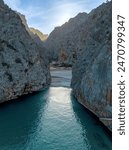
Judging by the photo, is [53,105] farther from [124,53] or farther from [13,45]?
[124,53]

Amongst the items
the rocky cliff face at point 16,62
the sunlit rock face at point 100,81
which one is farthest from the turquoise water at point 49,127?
the rocky cliff face at point 16,62

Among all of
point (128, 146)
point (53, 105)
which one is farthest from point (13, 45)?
point (128, 146)

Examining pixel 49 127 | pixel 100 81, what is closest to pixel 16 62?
pixel 100 81

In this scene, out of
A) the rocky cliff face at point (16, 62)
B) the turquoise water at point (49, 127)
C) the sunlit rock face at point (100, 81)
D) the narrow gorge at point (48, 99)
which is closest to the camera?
the turquoise water at point (49, 127)

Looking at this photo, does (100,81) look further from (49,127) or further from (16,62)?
(16,62)

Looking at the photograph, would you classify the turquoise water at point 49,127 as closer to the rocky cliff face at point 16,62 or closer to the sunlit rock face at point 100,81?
the sunlit rock face at point 100,81

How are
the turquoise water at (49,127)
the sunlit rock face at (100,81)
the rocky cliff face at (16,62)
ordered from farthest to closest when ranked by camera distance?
the rocky cliff face at (16,62) < the sunlit rock face at (100,81) < the turquoise water at (49,127)

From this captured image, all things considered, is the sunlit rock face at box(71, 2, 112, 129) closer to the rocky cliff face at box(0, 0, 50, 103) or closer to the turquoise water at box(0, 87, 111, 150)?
the turquoise water at box(0, 87, 111, 150)
